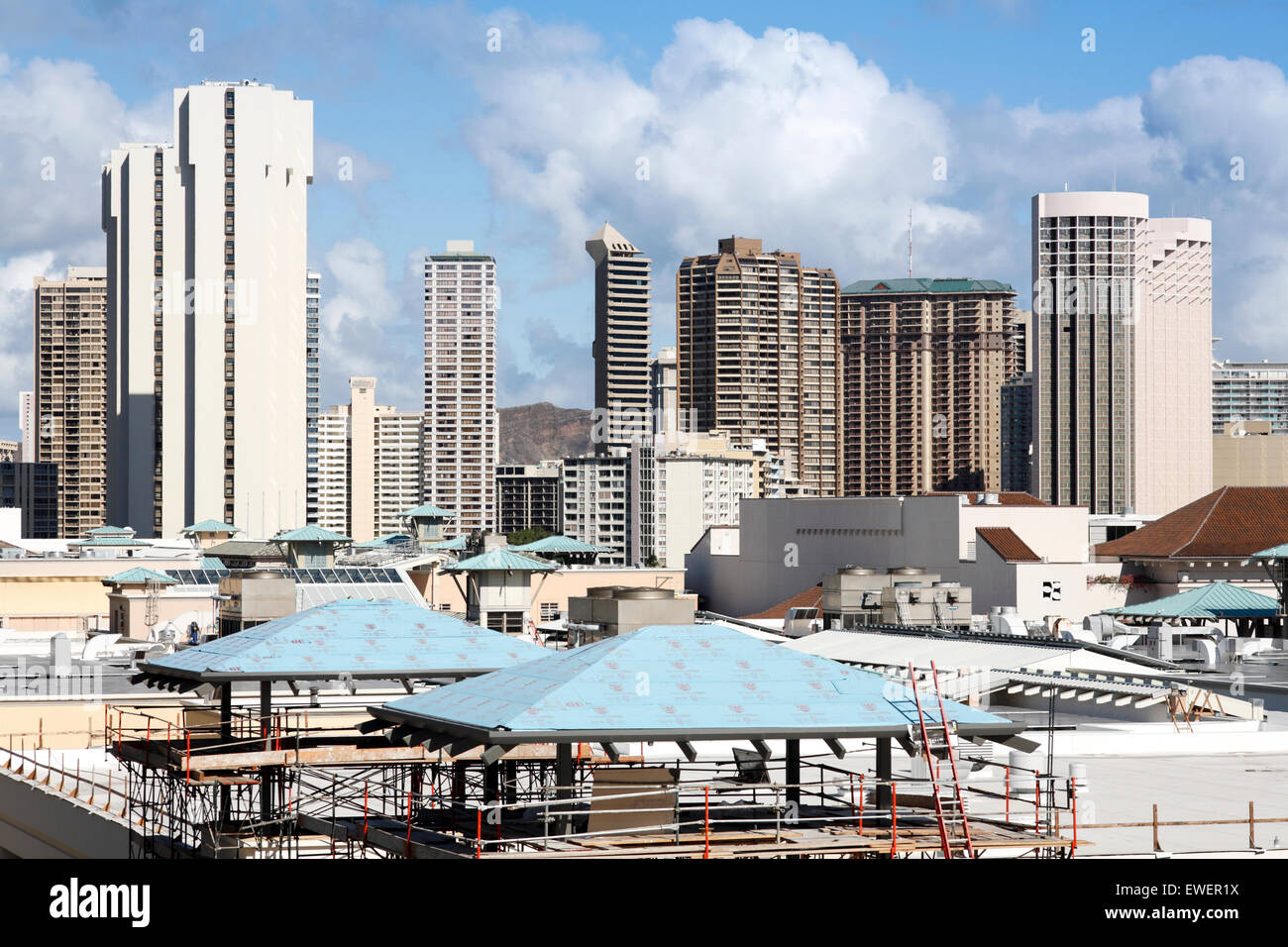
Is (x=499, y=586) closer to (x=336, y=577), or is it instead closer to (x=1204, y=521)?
(x=336, y=577)

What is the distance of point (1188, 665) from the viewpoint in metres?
60.8

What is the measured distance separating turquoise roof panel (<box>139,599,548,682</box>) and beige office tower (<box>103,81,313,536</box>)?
4788 inches

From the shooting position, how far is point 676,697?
62.4 feet

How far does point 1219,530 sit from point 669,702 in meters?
97.9

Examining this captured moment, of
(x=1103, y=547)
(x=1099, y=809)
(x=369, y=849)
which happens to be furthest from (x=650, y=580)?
(x=369, y=849)

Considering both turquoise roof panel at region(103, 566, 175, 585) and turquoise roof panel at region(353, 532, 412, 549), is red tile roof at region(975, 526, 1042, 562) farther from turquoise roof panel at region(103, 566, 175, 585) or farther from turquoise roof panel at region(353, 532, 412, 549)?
turquoise roof panel at region(103, 566, 175, 585)

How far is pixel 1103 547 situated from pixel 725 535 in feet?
118

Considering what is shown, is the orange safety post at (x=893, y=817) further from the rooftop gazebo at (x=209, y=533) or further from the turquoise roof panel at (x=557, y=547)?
the rooftop gazebo at (x=209, y=533)

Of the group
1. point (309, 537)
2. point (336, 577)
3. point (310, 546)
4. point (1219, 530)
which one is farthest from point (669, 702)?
point (1219, 530)

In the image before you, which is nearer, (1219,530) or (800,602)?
(800,602)

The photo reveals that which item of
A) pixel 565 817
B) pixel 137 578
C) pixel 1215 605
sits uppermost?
pixel 137 578

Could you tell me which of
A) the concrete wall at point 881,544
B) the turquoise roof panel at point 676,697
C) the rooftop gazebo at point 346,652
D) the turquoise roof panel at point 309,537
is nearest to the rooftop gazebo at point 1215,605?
the concrete wall at point 881,544

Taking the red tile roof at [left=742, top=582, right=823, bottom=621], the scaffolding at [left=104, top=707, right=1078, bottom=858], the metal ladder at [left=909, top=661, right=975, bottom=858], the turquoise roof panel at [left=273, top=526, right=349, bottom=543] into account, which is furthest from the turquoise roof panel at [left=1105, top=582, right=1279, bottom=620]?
the metal ladder at [left=909, top=661, right=975, bottom=858]
